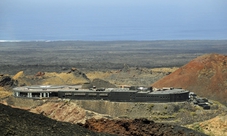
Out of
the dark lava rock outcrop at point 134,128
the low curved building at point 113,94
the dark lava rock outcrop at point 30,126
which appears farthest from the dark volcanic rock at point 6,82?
the dark lava rock outcrop at point 30,126

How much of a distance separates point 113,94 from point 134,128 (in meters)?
22.0

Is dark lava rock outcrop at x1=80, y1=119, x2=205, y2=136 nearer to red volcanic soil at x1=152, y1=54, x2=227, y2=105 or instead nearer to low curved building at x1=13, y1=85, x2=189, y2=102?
low curved building at x1=13, y1=85, x2=189, y2=102

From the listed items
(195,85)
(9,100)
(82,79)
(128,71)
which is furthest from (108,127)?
(128,71)

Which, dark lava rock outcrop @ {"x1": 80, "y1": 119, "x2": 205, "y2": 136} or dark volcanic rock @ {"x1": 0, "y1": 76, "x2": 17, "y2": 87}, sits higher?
dark lava rock outcrop @ {"x1": 80, "y1": 119, "x2": 205, "y2": 136}

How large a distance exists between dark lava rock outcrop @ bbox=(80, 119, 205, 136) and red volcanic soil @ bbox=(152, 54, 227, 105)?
90.4 ft

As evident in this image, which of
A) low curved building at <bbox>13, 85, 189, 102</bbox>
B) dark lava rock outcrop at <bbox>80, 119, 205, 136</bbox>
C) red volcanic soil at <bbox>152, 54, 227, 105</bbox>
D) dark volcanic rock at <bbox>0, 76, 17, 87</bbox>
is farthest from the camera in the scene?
dark volcanic rock at <bbox>0, 76, 17, 87</bbox>

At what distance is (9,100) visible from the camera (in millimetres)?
63094

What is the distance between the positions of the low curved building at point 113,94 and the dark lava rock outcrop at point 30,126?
92.2 feet

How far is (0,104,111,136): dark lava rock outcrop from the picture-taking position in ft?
87.9

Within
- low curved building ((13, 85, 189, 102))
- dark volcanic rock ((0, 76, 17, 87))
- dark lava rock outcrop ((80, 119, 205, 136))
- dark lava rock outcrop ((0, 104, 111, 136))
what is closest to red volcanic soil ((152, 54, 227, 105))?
low curved building ((13, 85, 189, 102))

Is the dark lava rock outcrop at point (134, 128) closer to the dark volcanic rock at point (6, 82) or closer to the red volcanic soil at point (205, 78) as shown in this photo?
the red volcanic soil at point (205, 78)

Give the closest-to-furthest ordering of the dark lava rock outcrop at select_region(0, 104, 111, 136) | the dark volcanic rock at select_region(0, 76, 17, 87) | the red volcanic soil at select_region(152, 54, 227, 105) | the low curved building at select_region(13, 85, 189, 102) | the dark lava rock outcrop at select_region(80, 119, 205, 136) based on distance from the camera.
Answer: the dark lava rock outcrop at select_region(0, 104, 111, 136)
the dark lava rock outcrop at select_region(80, 119, 205, 136)
the low curved building at select_region(13, 85, 189, 102)
the red volcanic soil at select_region(152, 54, 227, 105)
the dark volcanic rock at select_region(0, 76, 17, 87)

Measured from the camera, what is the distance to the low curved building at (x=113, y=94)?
58.3 metres

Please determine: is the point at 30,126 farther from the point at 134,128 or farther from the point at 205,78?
the point at 205,78
